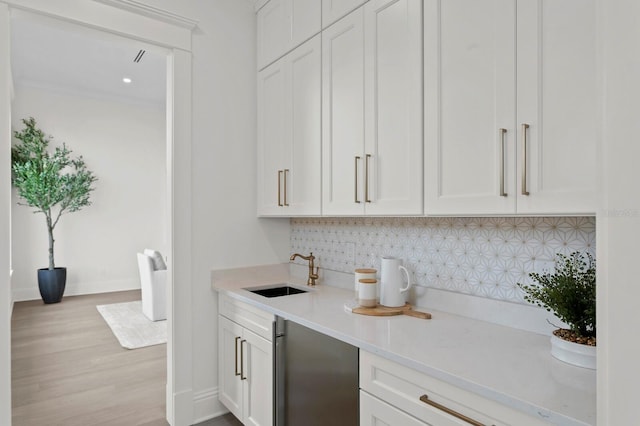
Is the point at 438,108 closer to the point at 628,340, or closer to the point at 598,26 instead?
the point at 598,26

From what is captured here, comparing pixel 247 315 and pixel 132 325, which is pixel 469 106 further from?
pixel 132 325

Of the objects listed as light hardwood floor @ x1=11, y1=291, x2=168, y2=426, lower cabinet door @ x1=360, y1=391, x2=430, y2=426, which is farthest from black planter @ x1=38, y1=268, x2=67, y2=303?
lower cabinet door @ x1=360, y1=391, x2=430, y2=426

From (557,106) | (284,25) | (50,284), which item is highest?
(284,25)

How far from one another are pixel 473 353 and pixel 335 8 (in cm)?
177

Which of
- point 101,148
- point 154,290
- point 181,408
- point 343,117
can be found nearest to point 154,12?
point 343,117

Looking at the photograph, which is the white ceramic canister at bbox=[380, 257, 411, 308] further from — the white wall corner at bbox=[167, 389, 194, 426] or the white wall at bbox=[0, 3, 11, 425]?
the white wall at bbox=[0, 3, 11, 425]

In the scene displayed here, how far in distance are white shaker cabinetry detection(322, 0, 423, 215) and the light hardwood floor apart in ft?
6.43

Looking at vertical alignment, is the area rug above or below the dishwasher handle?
below

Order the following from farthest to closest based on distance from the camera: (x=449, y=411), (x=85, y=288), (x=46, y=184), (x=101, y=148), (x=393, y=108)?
(x=101, y=148) < (x=85, y=288) < (x=46, y=184) < (x=393, y=108) < (x=449, y=411)

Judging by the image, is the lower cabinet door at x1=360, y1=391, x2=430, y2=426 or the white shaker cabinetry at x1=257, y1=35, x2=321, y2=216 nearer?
the lower cabinet door at x1=360, y1=391, x2=430, y2=426

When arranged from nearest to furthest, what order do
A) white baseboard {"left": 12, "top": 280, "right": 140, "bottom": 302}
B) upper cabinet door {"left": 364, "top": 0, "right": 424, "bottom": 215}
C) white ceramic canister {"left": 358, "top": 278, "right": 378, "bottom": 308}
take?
1. upper cabinet door {"left": 364, "top": 0, "right": 424, "bottom": 215}
2. white ceramic canister {"left": 358, "top": 278, "right": 378, "bottom": 308}
3. white baseboard {"left": 12, "top": 280, "right": 140, "bottom": 302}

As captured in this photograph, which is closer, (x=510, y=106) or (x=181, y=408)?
(x=510, y=106)

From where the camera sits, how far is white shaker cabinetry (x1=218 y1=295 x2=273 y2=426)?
195 cm

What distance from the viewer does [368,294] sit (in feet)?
5.92
